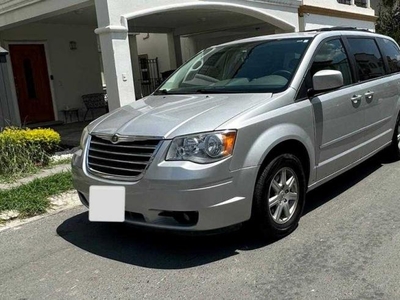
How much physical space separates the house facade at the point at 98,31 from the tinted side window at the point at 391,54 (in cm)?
404

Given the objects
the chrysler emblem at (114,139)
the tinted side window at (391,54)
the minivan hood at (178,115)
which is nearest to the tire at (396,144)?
the tinted side window at (391,54)

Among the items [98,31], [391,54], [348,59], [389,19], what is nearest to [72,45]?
[98,31]

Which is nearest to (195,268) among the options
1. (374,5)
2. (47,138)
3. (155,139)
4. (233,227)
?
(233,227)

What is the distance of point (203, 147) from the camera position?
3.10 meters

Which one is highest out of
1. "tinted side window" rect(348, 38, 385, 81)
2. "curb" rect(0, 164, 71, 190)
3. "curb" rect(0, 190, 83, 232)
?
"tinted side window" rect(348, 38, 385, 81)

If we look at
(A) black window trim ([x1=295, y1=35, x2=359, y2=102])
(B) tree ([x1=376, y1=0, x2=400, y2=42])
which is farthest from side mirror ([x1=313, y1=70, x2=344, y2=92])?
(B) tree ([x1=376, y1=0, x2=400, y2=42])

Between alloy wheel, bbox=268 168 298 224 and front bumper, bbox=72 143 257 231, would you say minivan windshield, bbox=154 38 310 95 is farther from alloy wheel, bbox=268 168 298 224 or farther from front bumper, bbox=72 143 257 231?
front bumper, bbox=72 143 257 231

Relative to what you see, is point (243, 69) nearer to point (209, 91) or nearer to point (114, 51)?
point (209, 91)

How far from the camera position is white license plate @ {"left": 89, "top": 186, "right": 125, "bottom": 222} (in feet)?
→ 10.7

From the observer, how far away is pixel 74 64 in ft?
40.1

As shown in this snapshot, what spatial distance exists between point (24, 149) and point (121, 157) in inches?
144

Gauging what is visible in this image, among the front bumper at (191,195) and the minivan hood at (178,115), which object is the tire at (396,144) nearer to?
the minivan hood at (178,115)

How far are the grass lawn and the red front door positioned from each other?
618 cm

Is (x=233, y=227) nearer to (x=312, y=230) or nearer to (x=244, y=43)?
(x=312, y=230)
